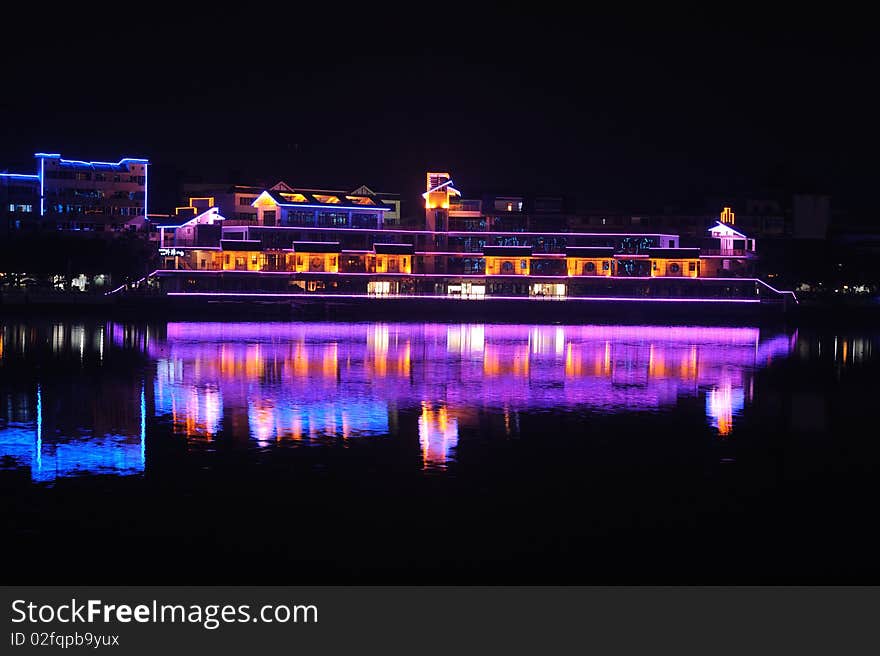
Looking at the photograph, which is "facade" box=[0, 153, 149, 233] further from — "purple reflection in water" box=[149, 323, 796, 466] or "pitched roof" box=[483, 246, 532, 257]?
"purple reflection in water" box=[149, 323, 796, 466]

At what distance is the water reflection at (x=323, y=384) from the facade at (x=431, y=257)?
17.7 m

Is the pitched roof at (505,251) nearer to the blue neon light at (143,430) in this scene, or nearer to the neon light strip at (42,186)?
the neon light strip at (42,186)

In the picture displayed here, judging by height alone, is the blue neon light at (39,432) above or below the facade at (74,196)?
below

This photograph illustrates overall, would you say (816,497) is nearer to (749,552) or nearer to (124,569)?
(749,552)

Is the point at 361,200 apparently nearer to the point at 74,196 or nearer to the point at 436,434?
the point at 74,196

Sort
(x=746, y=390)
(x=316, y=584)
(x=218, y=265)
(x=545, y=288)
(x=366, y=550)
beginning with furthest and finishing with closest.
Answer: (x=545, y=288) < (x=218, y=265) < (x=746, y=390) < (x=366, y=550) < (x=316, y=584)

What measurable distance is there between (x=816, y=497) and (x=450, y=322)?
130 feet

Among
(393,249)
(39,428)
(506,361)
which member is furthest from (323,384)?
(393,249)

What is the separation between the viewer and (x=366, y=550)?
11875 mm

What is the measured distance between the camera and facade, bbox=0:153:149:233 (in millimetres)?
67250

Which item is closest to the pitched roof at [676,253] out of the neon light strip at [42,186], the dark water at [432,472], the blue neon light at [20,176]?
the dark water at [432,472]

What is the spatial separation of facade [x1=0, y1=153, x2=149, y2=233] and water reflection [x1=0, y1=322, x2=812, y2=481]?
25866 millimetres

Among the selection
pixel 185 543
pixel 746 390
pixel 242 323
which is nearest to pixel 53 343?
pixel 242 323

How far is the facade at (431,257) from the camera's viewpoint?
61.8 meters
